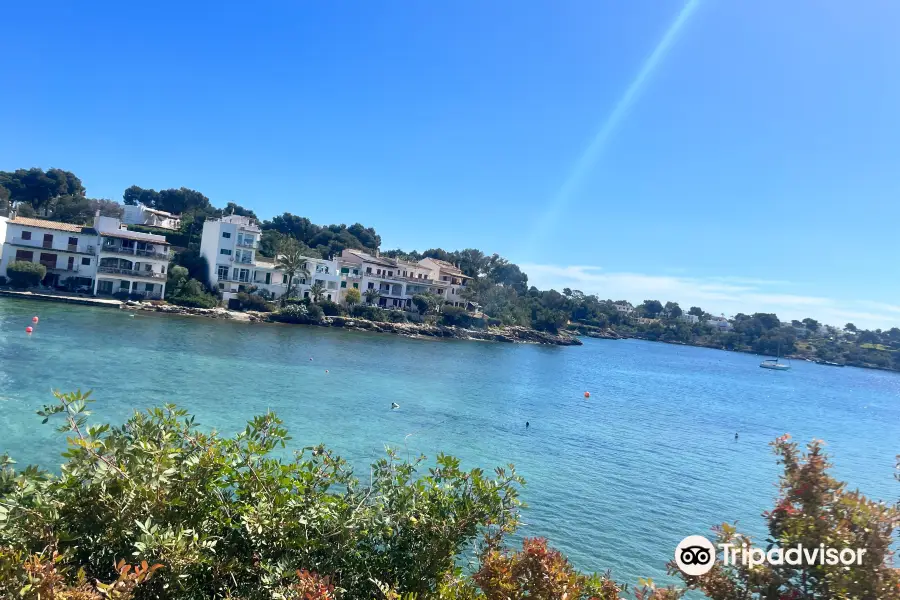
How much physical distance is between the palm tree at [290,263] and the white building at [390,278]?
7346mm

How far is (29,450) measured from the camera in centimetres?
1678

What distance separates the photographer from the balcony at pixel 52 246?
57906 mm

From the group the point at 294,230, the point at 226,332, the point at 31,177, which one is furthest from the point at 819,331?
the point at 31,177

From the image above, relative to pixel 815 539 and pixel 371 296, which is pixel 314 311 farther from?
pixel 815 539

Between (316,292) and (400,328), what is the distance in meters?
12.3

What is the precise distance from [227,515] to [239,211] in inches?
4420

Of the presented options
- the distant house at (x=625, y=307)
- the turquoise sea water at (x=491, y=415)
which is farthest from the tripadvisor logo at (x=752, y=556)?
the distant house at (x=625, y=307)

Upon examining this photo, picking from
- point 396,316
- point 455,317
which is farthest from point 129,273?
point 455,317

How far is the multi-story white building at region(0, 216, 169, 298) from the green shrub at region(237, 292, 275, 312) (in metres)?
8.67

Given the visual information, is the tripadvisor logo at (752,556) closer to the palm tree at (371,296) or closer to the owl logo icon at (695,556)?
the owl logo icon at (695,556)

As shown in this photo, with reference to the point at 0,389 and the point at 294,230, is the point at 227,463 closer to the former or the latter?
the point at 0,389

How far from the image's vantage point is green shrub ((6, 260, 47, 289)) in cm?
5591

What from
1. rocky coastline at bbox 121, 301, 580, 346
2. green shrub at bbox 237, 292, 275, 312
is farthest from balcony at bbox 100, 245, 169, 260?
green shrub at bbox 237, 292, 275, 312

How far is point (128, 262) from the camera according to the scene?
203 ft
